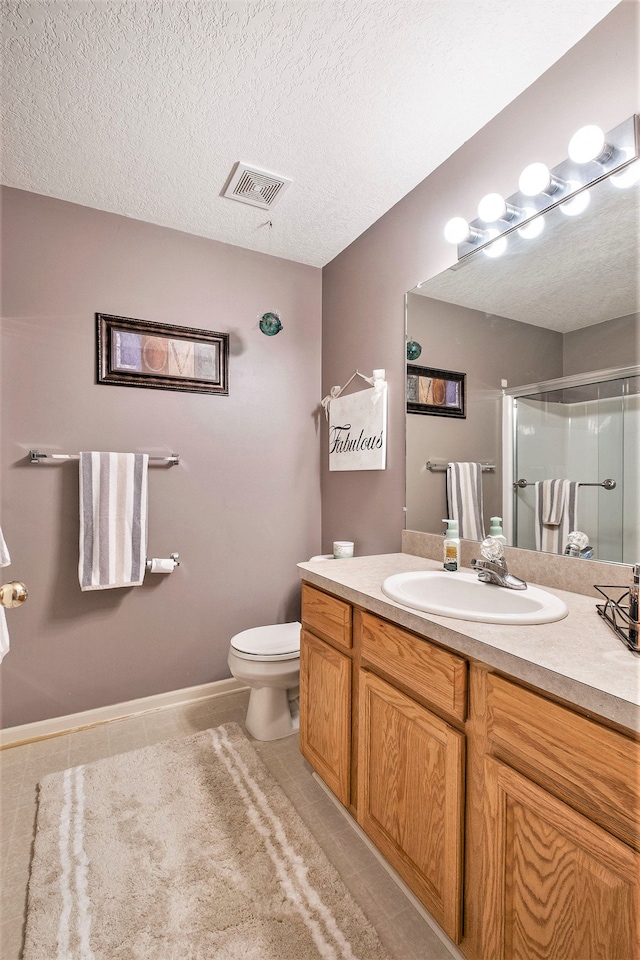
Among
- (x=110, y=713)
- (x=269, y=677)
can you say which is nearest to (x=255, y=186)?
(x=269, y=677)

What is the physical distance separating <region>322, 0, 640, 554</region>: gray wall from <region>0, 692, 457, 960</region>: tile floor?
1032 millimetres

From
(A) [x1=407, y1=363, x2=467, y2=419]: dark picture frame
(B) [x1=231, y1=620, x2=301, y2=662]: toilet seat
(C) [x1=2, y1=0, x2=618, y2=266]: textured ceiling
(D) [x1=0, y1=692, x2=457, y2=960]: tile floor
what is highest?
(C) [x1=2, y1=0, x2=618, y2=266]: textured ceiling

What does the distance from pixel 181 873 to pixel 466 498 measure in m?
1.51

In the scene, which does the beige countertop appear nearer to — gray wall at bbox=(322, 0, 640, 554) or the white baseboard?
gray wall at bbox=(322, 0, 640, 554)

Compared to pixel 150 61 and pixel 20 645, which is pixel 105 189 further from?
pixel 20 645

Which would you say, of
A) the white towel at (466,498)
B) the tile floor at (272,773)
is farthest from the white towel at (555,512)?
the tile floor at (272,773)

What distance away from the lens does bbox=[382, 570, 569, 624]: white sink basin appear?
3.48 ft

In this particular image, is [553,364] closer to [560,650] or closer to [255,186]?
[560,650]

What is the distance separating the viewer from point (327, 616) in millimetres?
1576

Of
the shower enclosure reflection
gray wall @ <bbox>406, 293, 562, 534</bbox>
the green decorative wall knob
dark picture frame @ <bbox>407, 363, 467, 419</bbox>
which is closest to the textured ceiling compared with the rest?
the green decorative wall knob

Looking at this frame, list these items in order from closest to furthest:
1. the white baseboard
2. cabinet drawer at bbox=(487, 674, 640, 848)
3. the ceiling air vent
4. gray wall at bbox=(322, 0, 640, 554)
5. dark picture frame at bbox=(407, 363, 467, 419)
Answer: cabinet drawer at bbox=(487, 674, 640, 848)
gray wall at bbox=(322, 0, 640, 554)
dark picture frame at bbox=(407, 363, 467, 419)
the ceiling air vent
the white baseboard

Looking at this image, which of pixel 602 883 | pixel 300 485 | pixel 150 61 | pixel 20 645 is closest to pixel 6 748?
pixel 20 645

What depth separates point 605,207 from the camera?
1279 millimetres

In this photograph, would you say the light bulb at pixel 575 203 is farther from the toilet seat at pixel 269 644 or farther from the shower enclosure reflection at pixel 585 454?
the toilet seat at pixel 269 644
